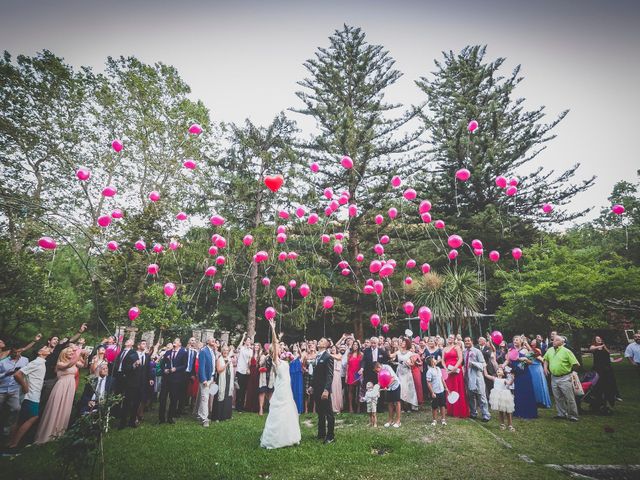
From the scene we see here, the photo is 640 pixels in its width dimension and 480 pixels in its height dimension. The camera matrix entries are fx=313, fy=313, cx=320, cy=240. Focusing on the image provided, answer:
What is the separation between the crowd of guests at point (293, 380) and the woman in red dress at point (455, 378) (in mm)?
21

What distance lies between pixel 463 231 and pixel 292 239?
961 centimetres

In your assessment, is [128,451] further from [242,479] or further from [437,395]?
[437,395]

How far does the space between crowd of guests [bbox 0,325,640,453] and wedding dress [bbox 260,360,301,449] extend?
1465 mm

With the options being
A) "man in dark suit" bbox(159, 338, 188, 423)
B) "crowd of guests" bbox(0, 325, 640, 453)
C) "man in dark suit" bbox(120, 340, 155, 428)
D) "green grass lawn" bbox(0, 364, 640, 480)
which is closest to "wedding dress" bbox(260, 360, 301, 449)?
"green grass lawn" bbox(0, 364, 640, 480)

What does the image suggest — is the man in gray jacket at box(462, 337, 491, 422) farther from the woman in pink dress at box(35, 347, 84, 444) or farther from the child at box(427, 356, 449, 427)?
the woman in pink dress at box(35, 347, 84, 444)

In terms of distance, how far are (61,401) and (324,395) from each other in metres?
4.47

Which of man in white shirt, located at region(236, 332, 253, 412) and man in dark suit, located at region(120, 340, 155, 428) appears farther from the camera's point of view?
man in white shirt, located at region(236, 332, 253, 412)

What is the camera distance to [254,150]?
1720 centimetres

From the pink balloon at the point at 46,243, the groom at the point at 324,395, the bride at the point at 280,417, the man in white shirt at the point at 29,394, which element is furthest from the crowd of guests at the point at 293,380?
the pink balloon at the point at 46,243

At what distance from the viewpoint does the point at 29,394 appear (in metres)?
5.14

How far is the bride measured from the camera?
193 inches

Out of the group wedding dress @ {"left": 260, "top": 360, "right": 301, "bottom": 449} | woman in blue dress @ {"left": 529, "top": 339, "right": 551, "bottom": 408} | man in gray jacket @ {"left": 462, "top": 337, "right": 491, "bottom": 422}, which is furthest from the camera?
woman in blue dress @ {"left": 529, "top": 339, "right": 551, "bottom": 408}

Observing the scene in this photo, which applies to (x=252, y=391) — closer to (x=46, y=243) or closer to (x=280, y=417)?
(x=280, y=417)

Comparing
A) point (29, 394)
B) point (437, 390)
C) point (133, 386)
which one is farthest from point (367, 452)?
point (29, 394)
